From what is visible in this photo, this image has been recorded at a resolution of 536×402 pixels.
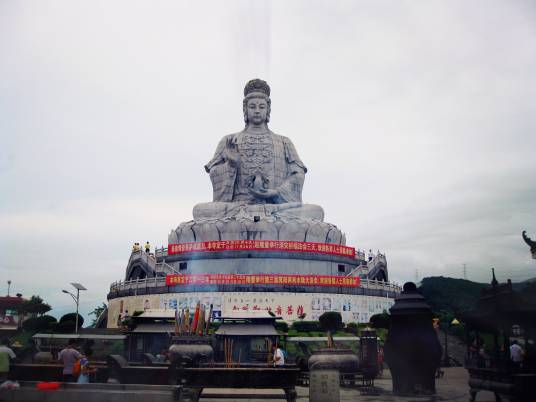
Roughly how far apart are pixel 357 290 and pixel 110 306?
1936 centimetres

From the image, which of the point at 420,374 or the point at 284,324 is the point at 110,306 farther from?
the point at 420,374

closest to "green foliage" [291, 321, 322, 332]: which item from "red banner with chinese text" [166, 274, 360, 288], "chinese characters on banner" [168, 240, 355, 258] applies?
"red banner with chinese text" [166, 274, 360, 288]

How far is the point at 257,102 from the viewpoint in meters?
46.8

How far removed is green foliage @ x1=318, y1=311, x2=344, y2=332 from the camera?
31797 mm

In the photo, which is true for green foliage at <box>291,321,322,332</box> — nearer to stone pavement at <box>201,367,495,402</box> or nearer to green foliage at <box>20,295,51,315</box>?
stone pavement at <box>201,367,495,402</box>

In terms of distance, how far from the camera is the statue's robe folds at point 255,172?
44344 millimetres

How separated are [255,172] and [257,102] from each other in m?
6.62

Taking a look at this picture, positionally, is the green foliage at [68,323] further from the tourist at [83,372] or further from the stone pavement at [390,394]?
the tourist at [83,372]

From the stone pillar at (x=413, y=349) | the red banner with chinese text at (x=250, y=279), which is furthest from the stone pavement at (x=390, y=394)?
the red banner with chinese text at (x=250, y=279)

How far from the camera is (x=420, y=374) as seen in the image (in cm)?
1512

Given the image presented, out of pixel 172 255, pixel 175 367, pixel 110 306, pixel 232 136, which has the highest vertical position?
pixel 232 136

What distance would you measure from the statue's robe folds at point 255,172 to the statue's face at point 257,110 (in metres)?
1.22

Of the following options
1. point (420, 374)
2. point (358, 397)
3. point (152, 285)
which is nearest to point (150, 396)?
point (358, 397)

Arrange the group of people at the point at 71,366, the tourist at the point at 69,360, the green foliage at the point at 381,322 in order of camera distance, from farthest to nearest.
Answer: the green foliage at the point at 381,322 < the tourist at the point at 69,360 < the group of people at the point at 71,366
